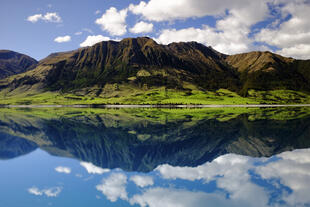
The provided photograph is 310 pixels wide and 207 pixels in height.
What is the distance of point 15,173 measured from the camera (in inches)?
1126

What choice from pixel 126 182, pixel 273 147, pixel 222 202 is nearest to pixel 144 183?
pixel 126 182

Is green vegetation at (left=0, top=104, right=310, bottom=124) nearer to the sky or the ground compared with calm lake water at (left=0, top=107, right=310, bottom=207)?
nearer to the ground

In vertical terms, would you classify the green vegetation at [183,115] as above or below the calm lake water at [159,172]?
below

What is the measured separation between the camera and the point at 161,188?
2245 cm

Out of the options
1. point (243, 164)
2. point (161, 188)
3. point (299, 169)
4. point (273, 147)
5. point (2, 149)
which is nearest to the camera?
point (161, 188)

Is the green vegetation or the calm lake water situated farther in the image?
the green vegetation

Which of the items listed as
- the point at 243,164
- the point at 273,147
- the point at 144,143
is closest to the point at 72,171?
the point at 144,143

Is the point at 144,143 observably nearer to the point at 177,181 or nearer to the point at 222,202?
the point at 177,181

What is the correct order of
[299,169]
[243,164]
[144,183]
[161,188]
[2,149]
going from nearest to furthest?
[161,188]
[144,183]
[299,169]
[243,164]
[2,149]

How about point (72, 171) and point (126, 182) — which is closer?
point (126, 182)

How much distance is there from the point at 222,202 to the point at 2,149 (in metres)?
41.2

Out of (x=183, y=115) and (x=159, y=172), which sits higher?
(x=159, y=172)

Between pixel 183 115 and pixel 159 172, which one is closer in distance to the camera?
pixel 159 172

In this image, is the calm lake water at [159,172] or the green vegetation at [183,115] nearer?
the calm lake water at [159,172]
